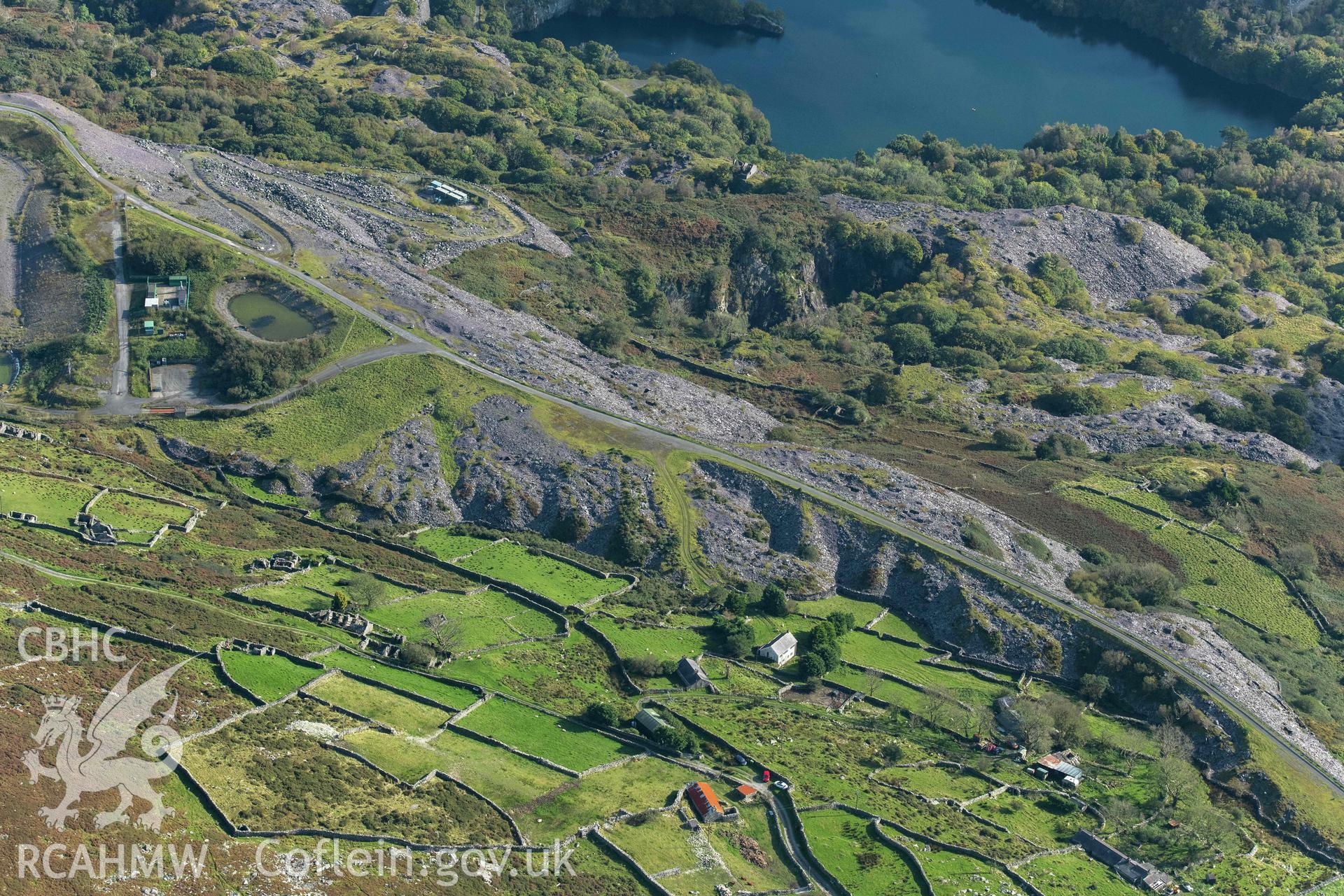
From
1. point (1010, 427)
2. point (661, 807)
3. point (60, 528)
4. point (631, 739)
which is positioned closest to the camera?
point (661, 807)

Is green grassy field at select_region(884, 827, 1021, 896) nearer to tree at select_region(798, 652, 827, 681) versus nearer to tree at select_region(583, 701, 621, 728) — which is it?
tree at select_region(583, 701, 621, 728)

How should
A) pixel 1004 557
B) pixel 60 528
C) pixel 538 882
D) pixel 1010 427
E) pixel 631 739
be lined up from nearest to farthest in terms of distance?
pixel 538 882 < pixel 631 739 < pixel 60 528 < pixel 1004 557 < pixel 1010 427

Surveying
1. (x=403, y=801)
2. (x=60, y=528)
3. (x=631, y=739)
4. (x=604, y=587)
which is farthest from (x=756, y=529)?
(x=60, y=528)

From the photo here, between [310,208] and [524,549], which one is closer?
[524,549]

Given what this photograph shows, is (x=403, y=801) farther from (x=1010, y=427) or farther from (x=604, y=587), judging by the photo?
(x=1010, y=427)

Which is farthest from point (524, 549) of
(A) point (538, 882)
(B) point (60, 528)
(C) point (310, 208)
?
(C) point (310, 208)

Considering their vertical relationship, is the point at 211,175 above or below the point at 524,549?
above

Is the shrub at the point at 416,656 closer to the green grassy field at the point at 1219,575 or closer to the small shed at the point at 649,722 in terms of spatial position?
the small shed at the point at 649,722

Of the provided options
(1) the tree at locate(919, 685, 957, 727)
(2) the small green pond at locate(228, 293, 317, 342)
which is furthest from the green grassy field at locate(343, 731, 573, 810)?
(2) the small green pond at locate(228, 293, 317, 342)
